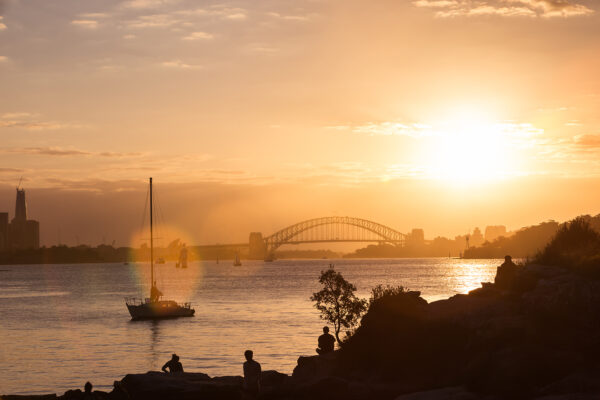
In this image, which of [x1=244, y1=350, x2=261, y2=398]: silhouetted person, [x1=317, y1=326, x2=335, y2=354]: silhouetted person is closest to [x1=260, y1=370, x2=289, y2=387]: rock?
[x1=317, y1=326, x2=335, y2=354]: silhouetted person

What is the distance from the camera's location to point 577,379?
19297mm

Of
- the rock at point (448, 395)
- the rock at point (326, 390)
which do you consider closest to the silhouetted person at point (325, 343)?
the rock at point (326, 390)

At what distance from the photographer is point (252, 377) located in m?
23.2

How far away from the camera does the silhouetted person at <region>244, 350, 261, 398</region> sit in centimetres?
2297

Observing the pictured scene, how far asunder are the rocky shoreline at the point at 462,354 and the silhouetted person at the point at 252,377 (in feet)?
1.21

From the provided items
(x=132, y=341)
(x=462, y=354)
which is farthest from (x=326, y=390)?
(x=132, y=341)

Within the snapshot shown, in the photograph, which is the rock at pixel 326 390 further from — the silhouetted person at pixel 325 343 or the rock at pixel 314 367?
the silhouetted person at pixel 325 343

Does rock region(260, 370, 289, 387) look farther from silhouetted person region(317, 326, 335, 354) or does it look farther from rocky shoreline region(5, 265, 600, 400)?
silhouetted person region(317, 326, 335, 354)

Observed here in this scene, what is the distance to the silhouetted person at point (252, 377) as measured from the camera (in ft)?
75.4

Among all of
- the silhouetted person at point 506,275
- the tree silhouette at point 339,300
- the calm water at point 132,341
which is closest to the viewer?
the silhouetted person at point 506,275

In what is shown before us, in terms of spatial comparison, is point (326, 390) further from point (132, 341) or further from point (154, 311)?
point (154, 311)

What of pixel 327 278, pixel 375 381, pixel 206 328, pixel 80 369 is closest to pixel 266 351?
pixel 80 369

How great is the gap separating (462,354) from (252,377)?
261 inches

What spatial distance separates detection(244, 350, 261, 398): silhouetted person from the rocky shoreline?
0.37 m
